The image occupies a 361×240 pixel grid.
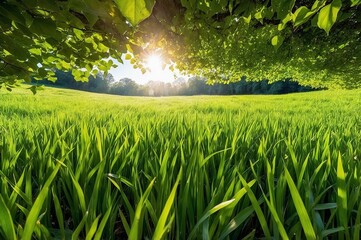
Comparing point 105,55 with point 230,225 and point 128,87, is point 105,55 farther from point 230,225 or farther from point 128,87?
point 128,87

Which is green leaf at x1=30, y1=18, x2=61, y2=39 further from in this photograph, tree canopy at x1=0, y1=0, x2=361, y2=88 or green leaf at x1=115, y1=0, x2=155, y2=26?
green leaf at x1=115, y1=0, x2=155, y2=26

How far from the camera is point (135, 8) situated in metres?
0.51

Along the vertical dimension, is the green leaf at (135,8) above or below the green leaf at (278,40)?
below

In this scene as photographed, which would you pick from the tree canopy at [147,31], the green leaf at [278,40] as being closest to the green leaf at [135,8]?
the tree canopy at [147,31]

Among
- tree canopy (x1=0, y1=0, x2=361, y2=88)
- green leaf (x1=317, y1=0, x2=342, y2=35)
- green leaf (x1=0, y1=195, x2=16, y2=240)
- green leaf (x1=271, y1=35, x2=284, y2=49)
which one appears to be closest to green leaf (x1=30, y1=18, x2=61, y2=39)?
tree canopy (x1=0, y1=0, x2=361, y2=88)

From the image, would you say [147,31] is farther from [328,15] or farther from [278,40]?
[328,15]

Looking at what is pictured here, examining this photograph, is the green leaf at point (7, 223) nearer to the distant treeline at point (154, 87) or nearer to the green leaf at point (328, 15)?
the green leaf at point (328, 15)

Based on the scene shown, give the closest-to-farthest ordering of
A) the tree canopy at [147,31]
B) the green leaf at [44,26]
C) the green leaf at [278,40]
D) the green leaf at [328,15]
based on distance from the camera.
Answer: the green leaf at [328,15]
the tree canopy at [147,31]
the green leaf at [44,26]
the green leaf at [278,40]

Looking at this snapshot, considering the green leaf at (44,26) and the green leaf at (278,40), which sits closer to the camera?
the green leaf at (44,26)

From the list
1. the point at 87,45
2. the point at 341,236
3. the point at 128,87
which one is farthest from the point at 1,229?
the point at 128,87

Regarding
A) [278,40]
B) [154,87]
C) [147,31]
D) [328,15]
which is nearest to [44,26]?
[328,15]

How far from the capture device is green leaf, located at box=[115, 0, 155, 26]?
0.50 metres

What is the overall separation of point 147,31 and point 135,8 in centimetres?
282

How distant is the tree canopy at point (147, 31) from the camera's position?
42.8 inches
